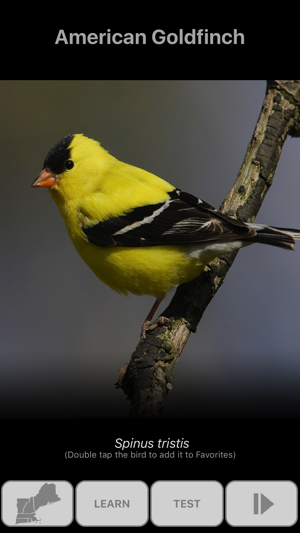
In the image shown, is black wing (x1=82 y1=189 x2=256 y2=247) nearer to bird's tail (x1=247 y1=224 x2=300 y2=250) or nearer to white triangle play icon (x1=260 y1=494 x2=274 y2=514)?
bird's tail (x1=247 y1=224 x2=300 y2=250)

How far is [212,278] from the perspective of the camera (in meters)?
3.07

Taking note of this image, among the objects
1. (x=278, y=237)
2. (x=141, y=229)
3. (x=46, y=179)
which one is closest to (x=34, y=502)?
(x=141, y=229)

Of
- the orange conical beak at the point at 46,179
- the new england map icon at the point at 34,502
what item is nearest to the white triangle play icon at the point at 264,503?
the new england map icon at the point at 34,502

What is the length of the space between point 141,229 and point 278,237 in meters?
0.93

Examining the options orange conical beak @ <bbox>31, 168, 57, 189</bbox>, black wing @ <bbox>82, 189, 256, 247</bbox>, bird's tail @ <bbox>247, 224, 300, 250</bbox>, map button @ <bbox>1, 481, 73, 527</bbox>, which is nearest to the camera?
map button @ <bbox>1, 481, 73, 527</bbox>

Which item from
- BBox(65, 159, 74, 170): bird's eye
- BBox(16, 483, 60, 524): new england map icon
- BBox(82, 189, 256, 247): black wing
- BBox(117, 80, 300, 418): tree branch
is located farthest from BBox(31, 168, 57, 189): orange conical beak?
BBox(16, 483, 60, 524): new england map icon

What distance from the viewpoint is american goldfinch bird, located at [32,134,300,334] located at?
2.83 metres

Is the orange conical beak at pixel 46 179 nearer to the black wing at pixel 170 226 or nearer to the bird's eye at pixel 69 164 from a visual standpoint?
the bird's eye at pixel 69 164

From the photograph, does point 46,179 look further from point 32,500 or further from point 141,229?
point 32,500

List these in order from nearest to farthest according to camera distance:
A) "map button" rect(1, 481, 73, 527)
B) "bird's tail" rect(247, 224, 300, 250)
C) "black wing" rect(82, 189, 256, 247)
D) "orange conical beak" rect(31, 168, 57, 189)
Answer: "map button" rect(1, 481, 73, 527) → "bird's tail" rect(247, 224, 300, 250) → "black wing" rect(82, 189, 256, 247) → "orange conical beak" rect(31, 168, 57, 189)

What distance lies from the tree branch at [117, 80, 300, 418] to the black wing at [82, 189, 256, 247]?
15.1 inches

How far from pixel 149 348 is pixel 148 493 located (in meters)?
0.89
